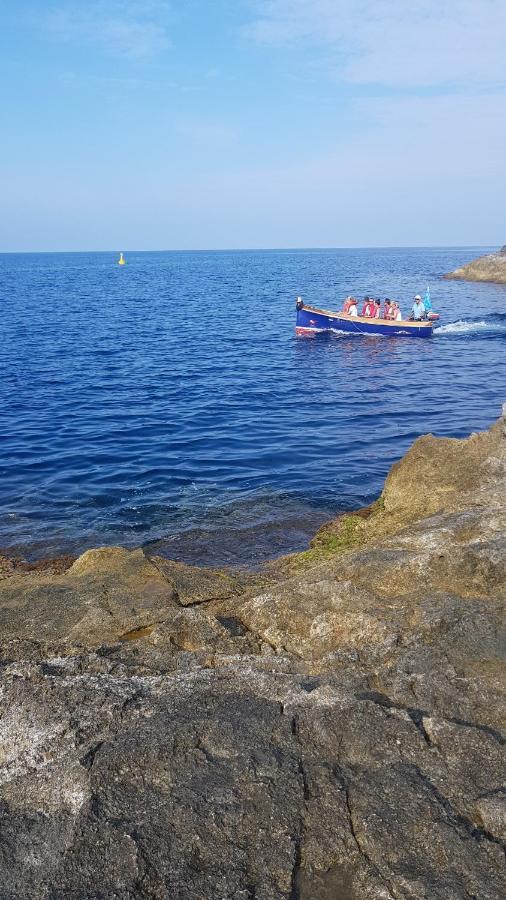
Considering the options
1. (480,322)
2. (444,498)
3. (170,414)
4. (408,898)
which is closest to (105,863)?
(408,898)

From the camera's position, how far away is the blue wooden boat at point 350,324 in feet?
123

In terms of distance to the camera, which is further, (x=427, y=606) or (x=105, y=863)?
(x=427, y=606)

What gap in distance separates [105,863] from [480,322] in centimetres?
4547

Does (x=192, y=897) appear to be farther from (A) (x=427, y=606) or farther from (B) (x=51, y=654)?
(A) (x=427, y=606)

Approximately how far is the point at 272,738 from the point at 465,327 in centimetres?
4164

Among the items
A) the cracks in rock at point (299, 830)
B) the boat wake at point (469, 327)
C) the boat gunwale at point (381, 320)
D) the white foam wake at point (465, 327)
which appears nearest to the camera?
the cracks in rock at point (299, 830)

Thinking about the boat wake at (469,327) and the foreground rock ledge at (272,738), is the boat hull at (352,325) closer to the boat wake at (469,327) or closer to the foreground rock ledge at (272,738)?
the boat wake at (469,327)

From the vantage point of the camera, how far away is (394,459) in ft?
54.7

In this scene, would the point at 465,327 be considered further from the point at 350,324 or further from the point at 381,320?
the point at 350,324

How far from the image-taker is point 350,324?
38688mm

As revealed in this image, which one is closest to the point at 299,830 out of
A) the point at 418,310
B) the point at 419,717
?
the point at 419,717

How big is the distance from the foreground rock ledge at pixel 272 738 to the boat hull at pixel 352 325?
32.3 m

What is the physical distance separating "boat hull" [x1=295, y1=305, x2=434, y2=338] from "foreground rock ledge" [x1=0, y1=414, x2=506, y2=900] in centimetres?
3234

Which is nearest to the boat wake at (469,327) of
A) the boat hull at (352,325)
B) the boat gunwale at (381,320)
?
the boat hull at (352,325)
